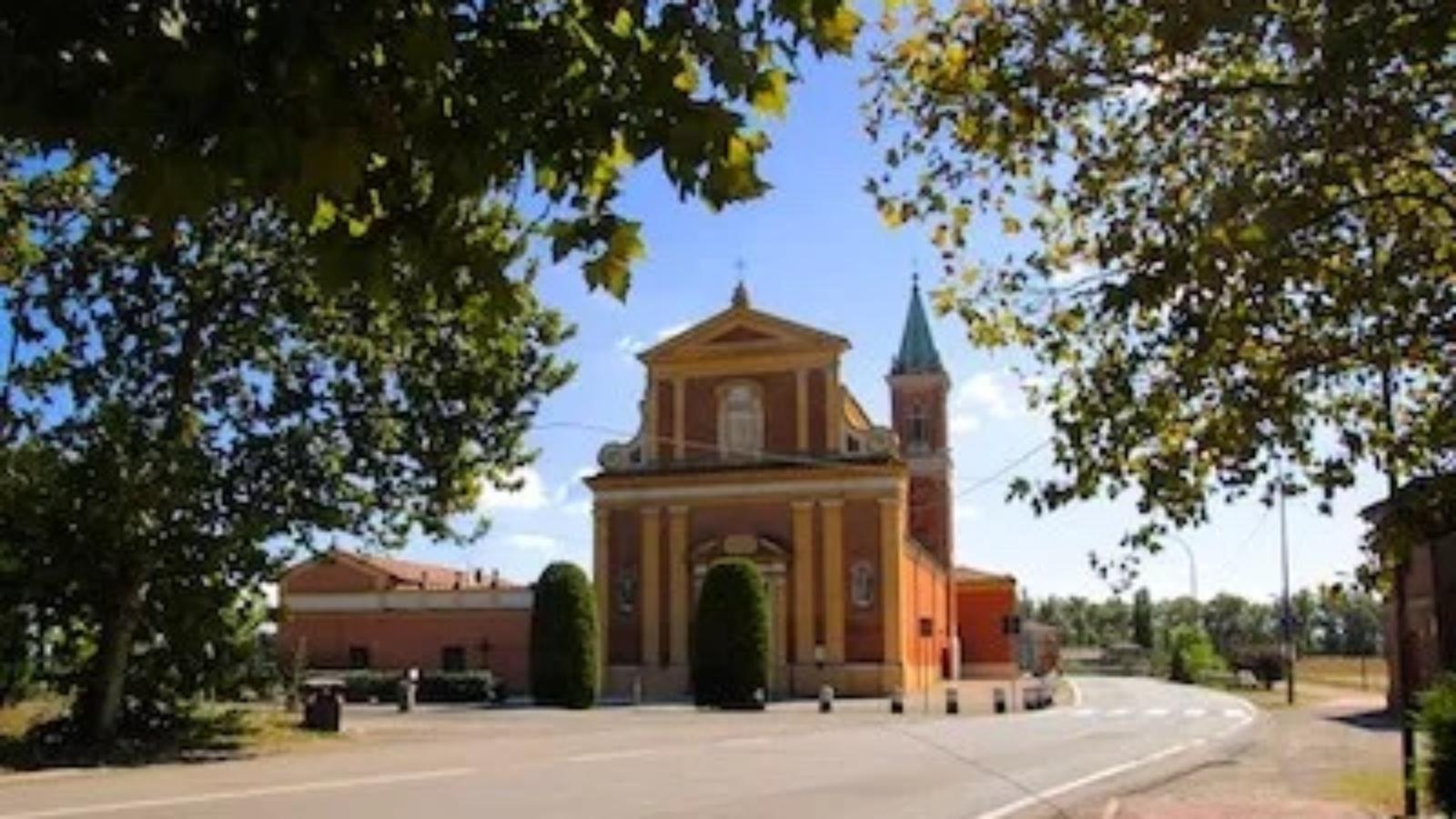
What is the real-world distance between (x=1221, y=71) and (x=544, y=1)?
19.7 ft

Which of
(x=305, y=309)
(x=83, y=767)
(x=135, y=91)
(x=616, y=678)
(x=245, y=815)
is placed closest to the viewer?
(x=135, y=91)

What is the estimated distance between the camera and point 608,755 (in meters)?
24.5

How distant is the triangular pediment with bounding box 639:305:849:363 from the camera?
59.7 meters

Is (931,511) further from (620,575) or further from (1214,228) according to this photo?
(1214,228)

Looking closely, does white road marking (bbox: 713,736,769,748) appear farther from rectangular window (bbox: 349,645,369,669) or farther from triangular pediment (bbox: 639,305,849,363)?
rectangular window (bbox: 349,645,369,669)

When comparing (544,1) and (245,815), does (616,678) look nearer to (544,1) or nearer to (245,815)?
(245,815)

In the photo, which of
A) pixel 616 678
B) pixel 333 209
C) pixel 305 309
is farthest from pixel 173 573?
pixel 616 678

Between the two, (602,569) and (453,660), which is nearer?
(602,569)

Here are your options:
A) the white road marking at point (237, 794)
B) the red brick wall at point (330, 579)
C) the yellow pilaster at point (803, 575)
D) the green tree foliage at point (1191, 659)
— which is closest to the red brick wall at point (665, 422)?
the yellow pilaster at point (803, 575)

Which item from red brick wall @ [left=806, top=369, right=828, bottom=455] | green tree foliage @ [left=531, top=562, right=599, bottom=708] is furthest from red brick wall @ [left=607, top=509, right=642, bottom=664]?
green tree foliage @ [left=531, top=562, right=599, bottom=708]

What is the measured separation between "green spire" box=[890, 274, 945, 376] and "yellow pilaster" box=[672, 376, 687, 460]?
84.6ft

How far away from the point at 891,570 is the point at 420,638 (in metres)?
21.1

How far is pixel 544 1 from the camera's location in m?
5.66

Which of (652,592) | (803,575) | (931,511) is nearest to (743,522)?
(803,575)
